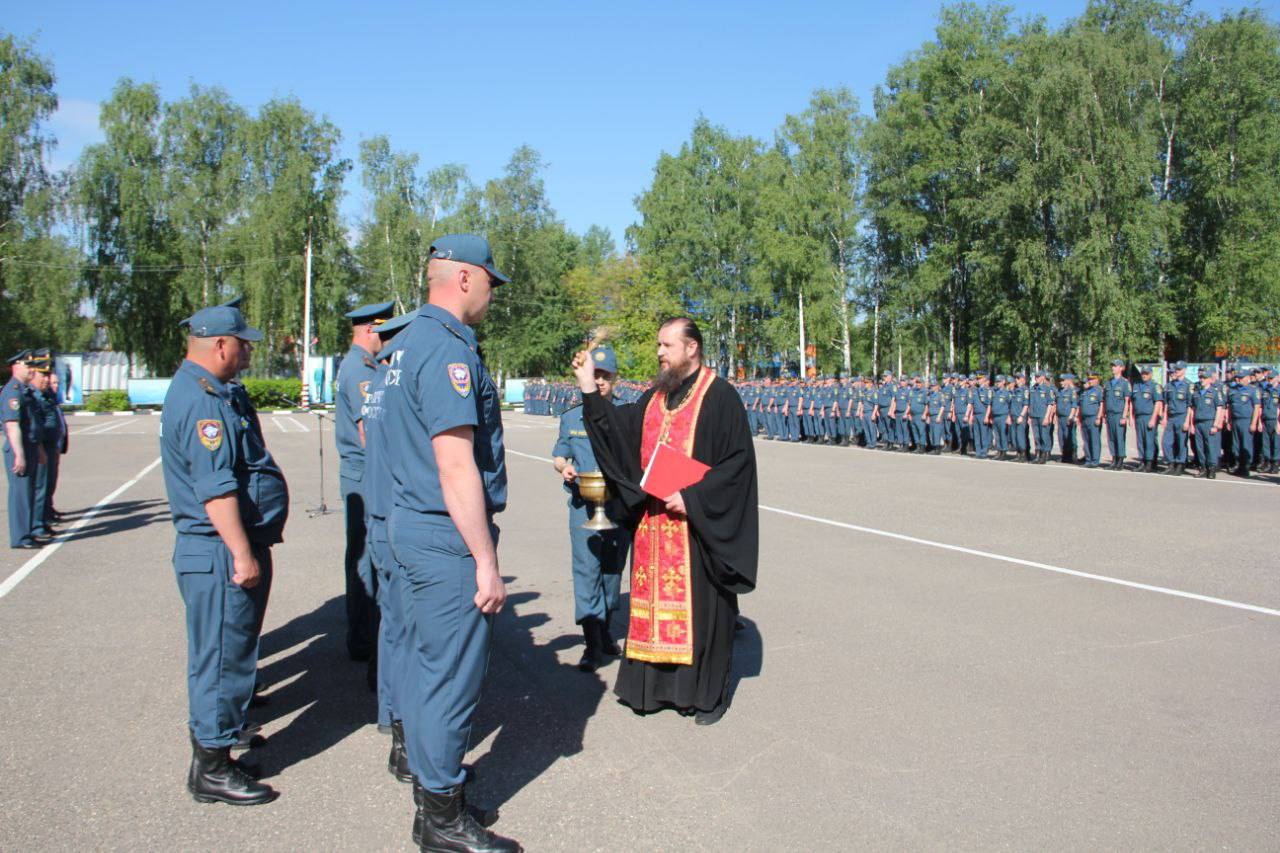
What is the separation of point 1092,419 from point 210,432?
1718 centimetres

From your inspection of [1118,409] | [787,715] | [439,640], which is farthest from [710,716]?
[1118,409]

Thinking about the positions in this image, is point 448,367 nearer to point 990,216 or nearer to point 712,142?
point 990,216

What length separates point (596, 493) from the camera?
4.66m

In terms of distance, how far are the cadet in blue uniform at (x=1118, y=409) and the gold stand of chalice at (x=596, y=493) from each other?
14757 mm

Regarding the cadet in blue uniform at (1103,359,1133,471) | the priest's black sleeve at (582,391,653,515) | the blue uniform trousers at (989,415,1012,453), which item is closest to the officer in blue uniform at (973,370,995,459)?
the blue uniform trousers at (989,415,1012,453)

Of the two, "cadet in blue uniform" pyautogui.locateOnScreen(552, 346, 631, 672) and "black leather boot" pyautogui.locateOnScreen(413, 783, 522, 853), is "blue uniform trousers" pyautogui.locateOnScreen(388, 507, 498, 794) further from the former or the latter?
"cadet in blue uniform" pyautogui.locateOnScreen(552, 346, 631, 672)

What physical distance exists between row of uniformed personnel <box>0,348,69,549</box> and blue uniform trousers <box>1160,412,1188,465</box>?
16841mm

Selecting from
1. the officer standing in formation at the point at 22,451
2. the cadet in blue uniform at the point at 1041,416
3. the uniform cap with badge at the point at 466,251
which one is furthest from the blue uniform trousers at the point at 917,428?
the uniform cap with badge at the point at 466,251

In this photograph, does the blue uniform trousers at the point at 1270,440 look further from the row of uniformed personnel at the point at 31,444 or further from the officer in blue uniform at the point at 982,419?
the row of uniformed personnel at the point at 31,444

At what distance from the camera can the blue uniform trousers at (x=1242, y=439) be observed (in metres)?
Result: 15.2

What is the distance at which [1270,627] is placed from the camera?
577 centimetres

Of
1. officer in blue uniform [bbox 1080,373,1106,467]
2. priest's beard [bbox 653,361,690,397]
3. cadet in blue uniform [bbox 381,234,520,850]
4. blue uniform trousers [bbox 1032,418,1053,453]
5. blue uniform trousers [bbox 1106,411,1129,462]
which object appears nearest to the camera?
cadet in blue uniform [bbox 381,234,520,850]

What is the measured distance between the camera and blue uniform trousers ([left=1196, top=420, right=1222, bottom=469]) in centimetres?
1524

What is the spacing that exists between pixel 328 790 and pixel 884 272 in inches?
1562
